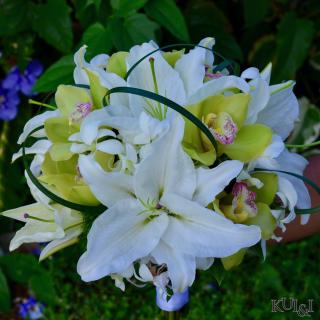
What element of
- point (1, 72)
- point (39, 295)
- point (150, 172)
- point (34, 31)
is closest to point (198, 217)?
point (150, 172)

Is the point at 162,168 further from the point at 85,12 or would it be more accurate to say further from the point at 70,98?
the point at 85,12

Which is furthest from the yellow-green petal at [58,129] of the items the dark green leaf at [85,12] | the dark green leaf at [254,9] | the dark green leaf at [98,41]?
the dark green leaf at [254,9]

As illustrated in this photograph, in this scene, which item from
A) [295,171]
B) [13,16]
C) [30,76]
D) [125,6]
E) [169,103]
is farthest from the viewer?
[30,76]

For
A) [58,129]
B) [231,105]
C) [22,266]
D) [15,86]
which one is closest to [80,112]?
[58,129]

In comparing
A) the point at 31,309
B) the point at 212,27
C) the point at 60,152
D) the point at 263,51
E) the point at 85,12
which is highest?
the point at 60,152

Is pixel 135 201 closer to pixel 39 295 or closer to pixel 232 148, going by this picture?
pixel 232 148

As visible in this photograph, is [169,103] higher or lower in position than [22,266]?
higher

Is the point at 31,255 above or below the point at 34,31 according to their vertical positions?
below

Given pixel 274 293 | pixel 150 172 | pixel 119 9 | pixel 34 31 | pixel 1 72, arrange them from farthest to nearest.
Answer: pixel 1 72 < pixel 274 293 < pixel 34 31 < pixel 119 9 < pixel 150 172
